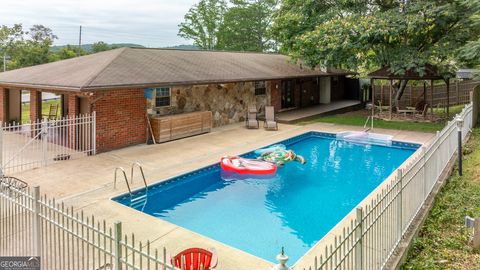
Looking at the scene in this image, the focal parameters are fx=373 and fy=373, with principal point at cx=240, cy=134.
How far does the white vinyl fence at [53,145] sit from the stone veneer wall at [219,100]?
3176mm

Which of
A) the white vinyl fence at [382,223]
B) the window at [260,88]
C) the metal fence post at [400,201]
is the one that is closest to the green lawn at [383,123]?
the window at [260,88]

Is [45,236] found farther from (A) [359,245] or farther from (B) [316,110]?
(B) [316,110]

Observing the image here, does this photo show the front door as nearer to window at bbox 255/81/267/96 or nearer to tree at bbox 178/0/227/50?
window at bbox 255/81/267/96

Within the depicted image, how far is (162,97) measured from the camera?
1606 cm

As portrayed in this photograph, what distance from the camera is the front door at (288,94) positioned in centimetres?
2486

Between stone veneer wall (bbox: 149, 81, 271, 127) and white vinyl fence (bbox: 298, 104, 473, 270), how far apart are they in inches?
412

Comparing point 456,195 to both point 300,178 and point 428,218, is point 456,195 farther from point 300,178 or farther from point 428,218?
point 300,178

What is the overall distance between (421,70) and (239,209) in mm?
13025

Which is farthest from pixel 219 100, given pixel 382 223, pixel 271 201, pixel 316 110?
pixel 382 223

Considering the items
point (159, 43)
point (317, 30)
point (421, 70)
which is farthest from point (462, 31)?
point (159, 43)

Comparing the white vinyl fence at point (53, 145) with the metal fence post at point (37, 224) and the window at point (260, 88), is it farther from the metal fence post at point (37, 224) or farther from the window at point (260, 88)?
the window at point (260, 88)

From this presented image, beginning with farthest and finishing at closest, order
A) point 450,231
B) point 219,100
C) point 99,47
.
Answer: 1. point 99,47
2. point 219,100
3. point 450,231

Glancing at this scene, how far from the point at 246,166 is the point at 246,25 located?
140ft

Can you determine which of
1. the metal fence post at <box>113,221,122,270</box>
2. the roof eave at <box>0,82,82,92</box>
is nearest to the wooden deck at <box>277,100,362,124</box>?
the roof eave at <box>0,82,82,92</box>
